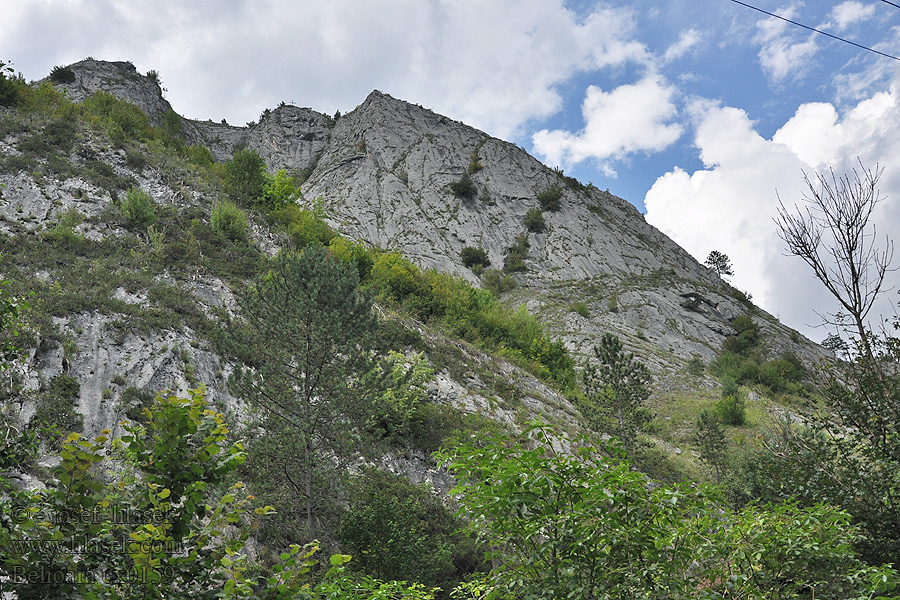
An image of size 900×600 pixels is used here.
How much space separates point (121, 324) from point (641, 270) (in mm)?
41105

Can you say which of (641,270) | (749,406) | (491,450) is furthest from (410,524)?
(641,270)

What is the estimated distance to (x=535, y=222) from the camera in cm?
4631

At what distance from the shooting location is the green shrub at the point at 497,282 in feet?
128

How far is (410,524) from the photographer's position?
921cm

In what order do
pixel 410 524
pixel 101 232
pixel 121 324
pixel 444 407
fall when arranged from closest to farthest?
pixel 410 524 → pixel 121 324 → pixel 444 407 → pixel 101 232

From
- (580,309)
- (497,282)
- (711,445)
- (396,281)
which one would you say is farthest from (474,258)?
(711,445)

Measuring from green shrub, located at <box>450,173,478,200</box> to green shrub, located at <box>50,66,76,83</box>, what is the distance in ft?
114

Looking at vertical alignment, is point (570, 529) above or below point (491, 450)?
below

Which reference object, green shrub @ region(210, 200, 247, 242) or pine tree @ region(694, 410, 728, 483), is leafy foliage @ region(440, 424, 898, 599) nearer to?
pine tree @ region(694, 410, 728, 483)

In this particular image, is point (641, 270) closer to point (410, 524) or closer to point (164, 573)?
point (410, 524)

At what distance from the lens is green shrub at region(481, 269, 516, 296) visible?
39.1 meters

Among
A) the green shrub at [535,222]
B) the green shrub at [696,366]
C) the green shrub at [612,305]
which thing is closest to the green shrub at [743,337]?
the green shrub at [696,366]

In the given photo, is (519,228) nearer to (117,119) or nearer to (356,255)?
(356,255)

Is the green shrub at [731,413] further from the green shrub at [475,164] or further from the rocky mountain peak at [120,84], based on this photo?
the rocky mountain peak at [120,84]
